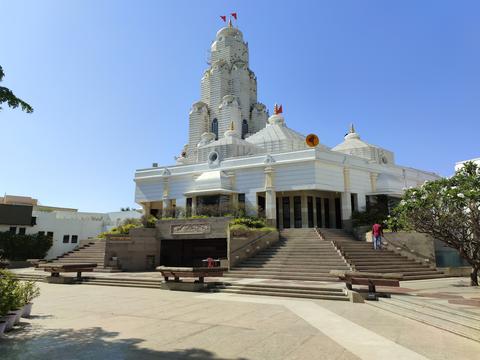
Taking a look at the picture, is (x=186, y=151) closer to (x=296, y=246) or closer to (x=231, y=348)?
(x=296, y=246)

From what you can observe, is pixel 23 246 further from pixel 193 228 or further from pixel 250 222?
pixel 250 222

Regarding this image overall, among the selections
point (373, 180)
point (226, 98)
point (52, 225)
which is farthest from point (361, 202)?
point (52, 225)

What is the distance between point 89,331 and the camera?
7199mm

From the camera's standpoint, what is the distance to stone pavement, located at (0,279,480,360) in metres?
5.71

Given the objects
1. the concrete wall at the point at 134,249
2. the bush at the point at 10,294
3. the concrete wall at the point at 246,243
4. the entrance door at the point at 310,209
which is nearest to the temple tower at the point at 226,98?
the entrance door at the point at 310,209

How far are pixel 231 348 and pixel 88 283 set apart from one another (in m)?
14.1

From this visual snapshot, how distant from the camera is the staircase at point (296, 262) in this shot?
56.4 feet

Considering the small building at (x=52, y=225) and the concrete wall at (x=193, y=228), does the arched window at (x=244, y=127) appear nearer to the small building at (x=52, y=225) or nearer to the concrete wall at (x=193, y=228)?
the small building at (x=52, y=225)

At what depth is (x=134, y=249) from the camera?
80.6 ft

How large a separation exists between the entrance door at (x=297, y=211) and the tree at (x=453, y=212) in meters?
12.2

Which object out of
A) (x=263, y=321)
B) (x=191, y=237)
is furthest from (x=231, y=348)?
(x=191, y=237)

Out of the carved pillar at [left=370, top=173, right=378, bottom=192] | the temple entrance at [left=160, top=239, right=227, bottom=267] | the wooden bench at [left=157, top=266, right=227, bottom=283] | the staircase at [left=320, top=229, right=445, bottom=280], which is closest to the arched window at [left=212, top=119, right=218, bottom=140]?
the temple entrance at [left=160, top=239, right=227, bottom=267]

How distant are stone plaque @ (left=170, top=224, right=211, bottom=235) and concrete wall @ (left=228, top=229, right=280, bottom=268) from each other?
13.1ft

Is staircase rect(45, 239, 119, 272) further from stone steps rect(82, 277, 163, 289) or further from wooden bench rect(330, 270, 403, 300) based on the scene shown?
wooden bench rect(330, 270, 403, 300)
